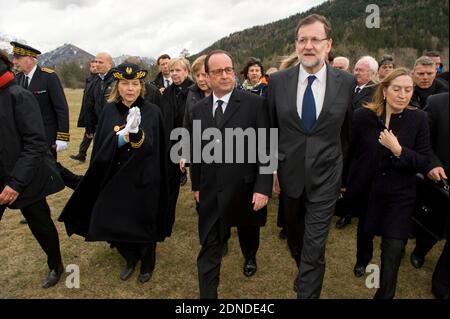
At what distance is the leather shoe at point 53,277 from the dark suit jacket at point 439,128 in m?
3.68

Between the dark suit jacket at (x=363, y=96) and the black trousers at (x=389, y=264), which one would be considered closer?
the black trousers at (x=389, y=264)

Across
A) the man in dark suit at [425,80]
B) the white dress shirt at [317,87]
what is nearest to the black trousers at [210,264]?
the white dress shirt at [317,87]

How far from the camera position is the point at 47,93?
5.05 metres

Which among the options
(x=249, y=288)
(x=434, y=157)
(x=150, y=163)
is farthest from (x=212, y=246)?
(x=434, y=157)

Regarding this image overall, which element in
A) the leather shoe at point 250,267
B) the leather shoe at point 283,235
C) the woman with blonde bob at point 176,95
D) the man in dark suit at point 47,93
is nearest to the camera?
the leather shoe at point 250,267

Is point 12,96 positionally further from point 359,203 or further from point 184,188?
point 184,188

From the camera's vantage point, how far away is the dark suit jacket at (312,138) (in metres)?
2.89

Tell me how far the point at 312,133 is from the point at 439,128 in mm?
1177

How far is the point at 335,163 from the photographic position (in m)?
3.00

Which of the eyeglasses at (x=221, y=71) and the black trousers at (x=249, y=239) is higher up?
the eyeglasses at (x=221, y=71)

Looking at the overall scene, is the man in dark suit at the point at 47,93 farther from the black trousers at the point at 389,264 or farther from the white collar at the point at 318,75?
the black trousers at the point at 389,264

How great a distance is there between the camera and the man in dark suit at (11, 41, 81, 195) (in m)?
4.93
